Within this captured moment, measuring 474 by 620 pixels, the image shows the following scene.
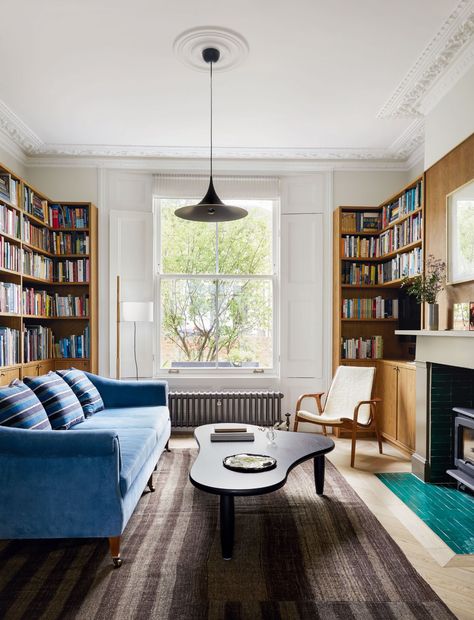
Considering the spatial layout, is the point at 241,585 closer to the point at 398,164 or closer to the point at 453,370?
the point at 453,370

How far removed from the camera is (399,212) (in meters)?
4.83

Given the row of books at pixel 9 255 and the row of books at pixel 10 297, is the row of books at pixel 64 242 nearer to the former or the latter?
the row of books at pixel 9 255

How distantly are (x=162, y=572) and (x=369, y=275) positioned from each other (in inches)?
154

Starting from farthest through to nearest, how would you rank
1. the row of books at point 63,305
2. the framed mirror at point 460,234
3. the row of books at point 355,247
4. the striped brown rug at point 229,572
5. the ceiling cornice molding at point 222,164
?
the ceiling cornice molding at point 222,164, the row of books at point 355,247, the row of books at point 63,305, the framed mirror at point 460,234, the striped brown rug at point 229,572

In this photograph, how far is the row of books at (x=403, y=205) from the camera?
14.3ft

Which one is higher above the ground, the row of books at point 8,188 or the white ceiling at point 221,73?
the white ceiling at point 221,73

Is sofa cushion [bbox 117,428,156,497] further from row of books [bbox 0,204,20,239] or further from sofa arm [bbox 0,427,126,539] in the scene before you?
row of books [bbox 0,204,20,239]

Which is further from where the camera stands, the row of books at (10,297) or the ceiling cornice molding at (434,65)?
the row of books at (10,297)

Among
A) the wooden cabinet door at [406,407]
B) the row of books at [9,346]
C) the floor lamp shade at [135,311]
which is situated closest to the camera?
the row of books at [9,346]

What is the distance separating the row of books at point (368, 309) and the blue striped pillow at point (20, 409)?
3460 mm

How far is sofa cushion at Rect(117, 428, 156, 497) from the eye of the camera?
8.38ft

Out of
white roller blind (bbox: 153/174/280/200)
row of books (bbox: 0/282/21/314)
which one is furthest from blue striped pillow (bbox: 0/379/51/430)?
white roller blind (bbox: 153/174/280/200)

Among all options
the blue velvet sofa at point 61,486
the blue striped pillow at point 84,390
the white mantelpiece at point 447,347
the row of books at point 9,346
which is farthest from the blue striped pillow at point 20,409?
the white mantelpiece at point 447,347

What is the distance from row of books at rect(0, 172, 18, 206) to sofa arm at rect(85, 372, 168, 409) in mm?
1729
